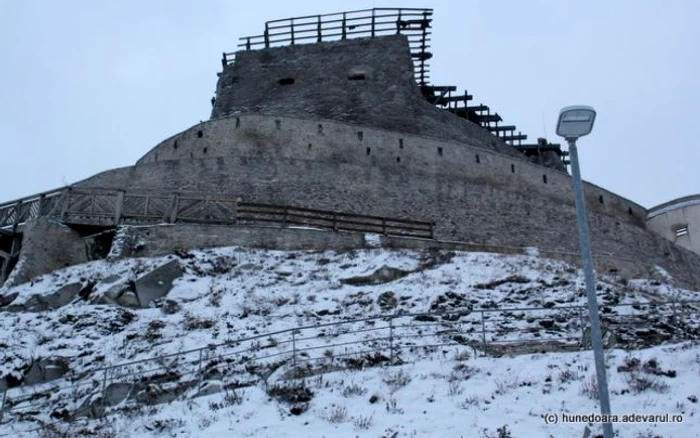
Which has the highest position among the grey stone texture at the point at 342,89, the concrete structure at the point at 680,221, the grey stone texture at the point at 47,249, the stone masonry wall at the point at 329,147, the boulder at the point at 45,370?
the grey stone texture at the point at 342,89

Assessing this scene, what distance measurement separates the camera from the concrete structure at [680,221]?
34.2 m

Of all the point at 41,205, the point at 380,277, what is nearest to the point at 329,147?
the point at 41,205

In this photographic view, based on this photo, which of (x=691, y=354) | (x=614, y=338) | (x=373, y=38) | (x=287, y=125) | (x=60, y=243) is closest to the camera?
(x=691, y=354)

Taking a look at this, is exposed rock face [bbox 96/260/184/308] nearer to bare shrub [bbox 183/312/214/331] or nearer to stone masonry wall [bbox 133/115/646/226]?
bare shrub [bbox 183/312/214/331]

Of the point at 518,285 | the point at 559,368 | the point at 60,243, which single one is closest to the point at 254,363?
the point at 559,368

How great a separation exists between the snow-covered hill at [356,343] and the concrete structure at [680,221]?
13394 millimetres

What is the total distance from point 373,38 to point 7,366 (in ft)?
88.2

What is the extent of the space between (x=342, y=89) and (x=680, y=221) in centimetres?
1475

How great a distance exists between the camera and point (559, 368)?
477 inches

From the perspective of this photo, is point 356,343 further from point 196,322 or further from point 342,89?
point 342,89

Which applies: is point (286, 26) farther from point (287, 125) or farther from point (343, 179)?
point (343, 179)

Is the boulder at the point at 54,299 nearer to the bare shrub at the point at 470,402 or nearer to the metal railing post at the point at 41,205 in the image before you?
the metal railing post at the point at 41,205

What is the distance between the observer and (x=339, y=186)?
88.4 ft

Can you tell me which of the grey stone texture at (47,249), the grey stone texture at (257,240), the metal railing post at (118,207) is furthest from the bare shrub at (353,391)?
the metal railing post at (118,207)
